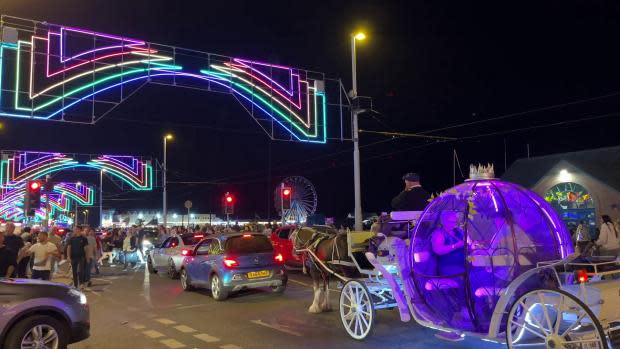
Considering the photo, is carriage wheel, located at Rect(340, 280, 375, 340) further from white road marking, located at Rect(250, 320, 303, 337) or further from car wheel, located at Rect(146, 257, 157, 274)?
car wheel, located at Rect(146, 257, 157, 274)

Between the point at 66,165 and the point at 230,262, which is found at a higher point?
the point at 66,165

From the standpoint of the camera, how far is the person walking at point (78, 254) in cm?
1564

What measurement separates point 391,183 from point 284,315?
43.5m

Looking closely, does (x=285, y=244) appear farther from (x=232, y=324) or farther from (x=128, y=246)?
(x=232, y=324)

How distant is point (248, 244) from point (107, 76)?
20.8 feet

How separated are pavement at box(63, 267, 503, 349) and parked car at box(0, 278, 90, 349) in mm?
1135

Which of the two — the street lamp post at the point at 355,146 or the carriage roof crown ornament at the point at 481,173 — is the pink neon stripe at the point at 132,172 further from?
the carriage roof crown ornament at the point at 481,173

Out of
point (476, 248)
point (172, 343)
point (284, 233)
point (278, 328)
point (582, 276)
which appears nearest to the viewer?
point (582, 276)

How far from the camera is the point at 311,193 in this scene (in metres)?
40.4

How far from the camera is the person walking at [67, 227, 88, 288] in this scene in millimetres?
15641

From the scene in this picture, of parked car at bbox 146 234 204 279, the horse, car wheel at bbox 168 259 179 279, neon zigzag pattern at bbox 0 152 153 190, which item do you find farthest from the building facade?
Result: neon zigzag pattern at bbox 0 152 153 190

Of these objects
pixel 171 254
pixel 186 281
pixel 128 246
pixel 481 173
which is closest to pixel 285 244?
pixel 171 254

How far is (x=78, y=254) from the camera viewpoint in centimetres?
1566

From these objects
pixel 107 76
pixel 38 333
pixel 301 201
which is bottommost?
pixel 38 333
